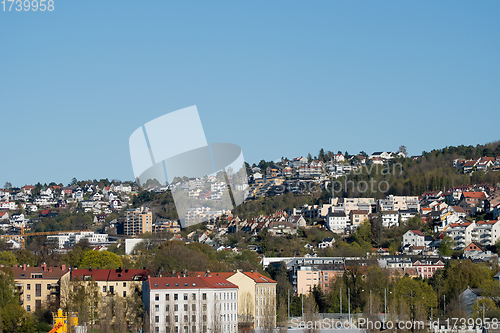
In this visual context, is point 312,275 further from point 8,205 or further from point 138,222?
point 8,205

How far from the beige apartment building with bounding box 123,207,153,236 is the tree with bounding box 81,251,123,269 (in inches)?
2046

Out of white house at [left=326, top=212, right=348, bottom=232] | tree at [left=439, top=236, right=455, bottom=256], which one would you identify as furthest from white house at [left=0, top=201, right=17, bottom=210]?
tree at [left=439, top=236, right=455, bottom=256]

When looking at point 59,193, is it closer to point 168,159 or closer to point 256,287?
point 256,287

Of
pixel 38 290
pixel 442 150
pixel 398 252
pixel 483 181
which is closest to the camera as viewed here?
pixel 38 290

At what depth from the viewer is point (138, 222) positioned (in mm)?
109250

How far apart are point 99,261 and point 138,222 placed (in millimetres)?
56469

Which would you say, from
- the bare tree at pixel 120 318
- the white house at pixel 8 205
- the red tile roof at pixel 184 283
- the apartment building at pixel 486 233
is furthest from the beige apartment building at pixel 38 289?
the white house at pixel 8 205

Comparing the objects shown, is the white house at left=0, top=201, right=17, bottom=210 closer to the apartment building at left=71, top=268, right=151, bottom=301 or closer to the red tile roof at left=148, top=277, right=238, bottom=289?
the apartment building at left=71, top=268, right=151, bottom=301

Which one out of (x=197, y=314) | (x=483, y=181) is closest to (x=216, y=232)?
(x=483, y=181)

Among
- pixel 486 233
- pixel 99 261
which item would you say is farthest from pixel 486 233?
pixel 99 261

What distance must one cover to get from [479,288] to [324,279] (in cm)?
1645

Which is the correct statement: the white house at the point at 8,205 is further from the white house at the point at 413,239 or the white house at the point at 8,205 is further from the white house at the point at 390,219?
the white house at the point at 413,239

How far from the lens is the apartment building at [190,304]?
35.0 meters

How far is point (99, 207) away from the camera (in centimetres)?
14050
